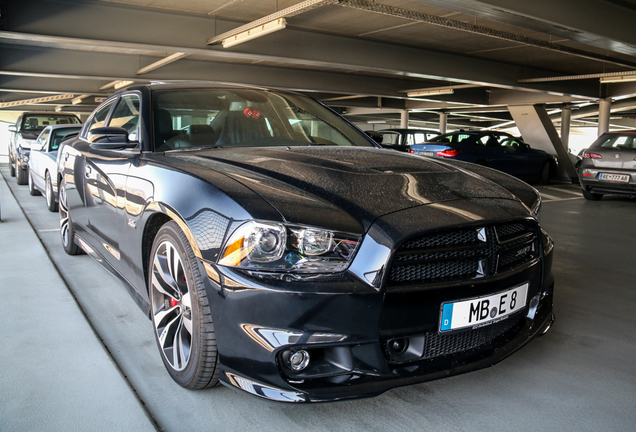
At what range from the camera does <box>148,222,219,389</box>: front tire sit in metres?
1.93

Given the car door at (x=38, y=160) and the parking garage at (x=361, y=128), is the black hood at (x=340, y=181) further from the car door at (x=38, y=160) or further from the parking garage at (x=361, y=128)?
the car door at (x=38, y=160)

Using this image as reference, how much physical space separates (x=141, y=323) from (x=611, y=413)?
91.6 inches

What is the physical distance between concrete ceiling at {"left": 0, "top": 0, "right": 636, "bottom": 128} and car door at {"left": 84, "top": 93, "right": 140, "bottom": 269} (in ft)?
16.4

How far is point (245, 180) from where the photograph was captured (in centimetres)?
203

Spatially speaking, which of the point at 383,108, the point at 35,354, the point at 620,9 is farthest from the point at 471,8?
the point at 383,108

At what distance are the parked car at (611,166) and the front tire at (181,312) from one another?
29.8 ft

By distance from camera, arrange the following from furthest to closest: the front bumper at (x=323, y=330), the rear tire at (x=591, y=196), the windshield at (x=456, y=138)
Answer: the windshield at (x=456, y=138) < the rear tire at (x=591, y=196) < the front bumper at (x=323, y=330)

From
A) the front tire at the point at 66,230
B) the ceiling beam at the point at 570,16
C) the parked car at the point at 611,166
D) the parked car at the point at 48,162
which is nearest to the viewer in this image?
the front tire at the point at 66,230

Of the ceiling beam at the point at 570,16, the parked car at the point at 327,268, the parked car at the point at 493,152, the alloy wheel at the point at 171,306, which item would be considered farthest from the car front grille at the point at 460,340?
the parked car at the point at 493,152

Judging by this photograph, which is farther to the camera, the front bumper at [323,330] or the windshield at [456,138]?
the windshield at [456,138]

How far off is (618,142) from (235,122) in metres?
8.73

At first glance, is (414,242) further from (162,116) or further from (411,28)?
(411,28)

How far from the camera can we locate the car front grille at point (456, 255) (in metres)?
1.80

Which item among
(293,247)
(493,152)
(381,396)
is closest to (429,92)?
(493,152)
